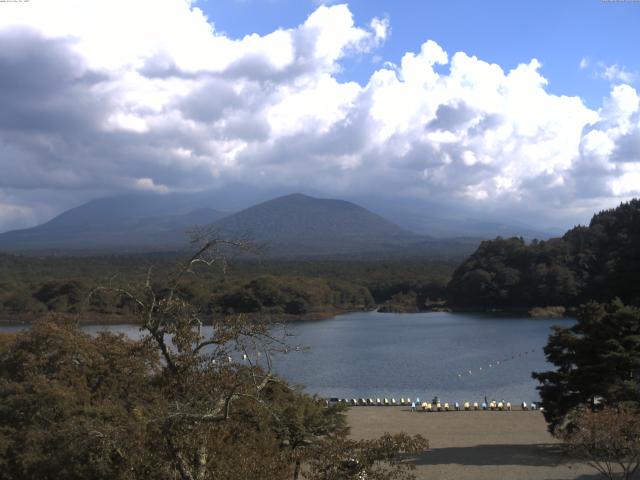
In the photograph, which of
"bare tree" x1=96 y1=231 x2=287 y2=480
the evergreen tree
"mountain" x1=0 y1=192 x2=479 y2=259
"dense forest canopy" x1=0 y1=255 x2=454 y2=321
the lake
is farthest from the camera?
"mountain" x1=0 y1=192 x2=479 y2=259

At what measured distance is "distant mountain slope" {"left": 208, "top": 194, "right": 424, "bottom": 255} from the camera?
151337mm

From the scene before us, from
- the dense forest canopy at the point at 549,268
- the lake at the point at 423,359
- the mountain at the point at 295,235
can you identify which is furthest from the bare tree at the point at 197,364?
the mountain at the point at 295,235

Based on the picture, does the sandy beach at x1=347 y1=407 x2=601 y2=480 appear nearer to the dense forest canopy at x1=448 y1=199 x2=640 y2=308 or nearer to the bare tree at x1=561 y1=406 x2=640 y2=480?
the bare tree at x1=561 y1=406 x2=640 y2=480

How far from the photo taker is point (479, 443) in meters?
14.8

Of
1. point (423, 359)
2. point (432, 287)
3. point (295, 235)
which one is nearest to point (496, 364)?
point (423, 359)

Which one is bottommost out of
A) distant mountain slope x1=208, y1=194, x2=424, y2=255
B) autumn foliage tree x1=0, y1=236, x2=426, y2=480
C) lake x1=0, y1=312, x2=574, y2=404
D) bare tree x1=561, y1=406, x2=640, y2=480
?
lake x1=0, y1=312, x2=574, y2=404

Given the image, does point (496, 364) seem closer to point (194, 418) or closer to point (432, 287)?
point (194, 418)

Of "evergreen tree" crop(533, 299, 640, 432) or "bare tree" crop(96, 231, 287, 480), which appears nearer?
"bare tree" crop(96, 231, 287, 480)

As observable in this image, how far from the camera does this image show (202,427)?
5.11 m

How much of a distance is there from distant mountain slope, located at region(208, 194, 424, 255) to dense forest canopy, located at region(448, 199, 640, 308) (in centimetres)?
8466

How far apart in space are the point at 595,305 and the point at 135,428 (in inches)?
415

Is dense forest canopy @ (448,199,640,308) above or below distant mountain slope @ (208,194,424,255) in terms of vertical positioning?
below

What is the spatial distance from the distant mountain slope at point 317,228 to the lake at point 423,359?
97.3 metres


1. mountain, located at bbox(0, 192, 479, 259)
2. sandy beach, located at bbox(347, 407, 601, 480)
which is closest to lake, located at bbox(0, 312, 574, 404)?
sandy beach, located at bbox(347, 407, 601, 480)
